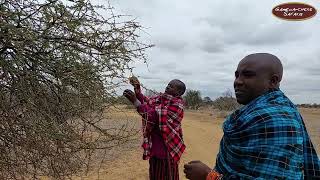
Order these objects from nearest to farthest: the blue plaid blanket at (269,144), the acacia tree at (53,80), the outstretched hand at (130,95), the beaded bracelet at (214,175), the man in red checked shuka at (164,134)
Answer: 1. the blue plaid blanket at (269,144)
2. the beaded bracelet at (214,175)
3. the acacia tree at (53,80)
4. the outstretched hand at (130,95)
5. the man in red checked shuka at (164,134)

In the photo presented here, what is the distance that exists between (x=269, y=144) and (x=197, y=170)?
439 millimetres

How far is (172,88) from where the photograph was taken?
585 centimetres

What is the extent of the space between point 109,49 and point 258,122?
228 cm

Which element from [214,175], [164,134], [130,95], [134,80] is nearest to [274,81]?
[214,175]

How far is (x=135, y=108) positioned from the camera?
16.6ft

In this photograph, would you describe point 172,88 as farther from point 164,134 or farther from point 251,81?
point 251,81

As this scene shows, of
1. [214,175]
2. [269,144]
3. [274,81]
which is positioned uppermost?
[274,81]

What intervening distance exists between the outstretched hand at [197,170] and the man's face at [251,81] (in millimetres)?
367

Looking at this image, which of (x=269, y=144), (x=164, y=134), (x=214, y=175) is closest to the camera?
(x=269, y=144)

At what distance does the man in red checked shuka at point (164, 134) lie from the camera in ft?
18.9

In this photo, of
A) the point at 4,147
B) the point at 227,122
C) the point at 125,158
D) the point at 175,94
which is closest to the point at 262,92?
the point at 227,122

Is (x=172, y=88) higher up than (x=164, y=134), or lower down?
higher up

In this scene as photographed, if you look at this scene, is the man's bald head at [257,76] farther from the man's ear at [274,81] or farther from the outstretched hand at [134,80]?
the outstretched hand at [134,80]

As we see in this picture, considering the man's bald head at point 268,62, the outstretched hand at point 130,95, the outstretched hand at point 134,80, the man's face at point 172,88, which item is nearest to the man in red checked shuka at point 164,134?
the man's face at point 172,88
